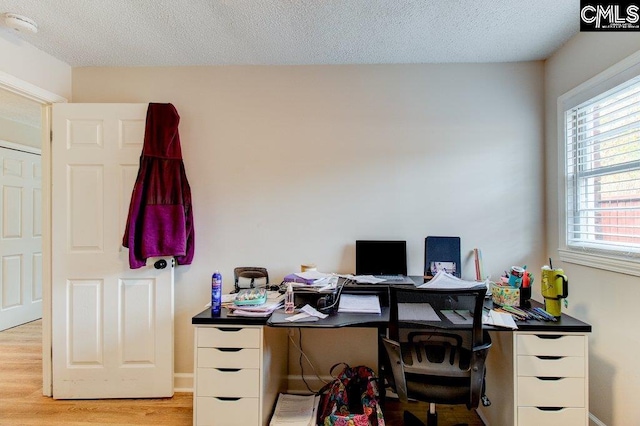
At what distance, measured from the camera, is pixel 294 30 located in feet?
6.17

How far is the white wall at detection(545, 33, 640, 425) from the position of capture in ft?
5.07

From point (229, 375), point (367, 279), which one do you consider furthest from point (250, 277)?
point (367, 279)

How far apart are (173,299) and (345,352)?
1321mm

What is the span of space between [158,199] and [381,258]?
162 cm

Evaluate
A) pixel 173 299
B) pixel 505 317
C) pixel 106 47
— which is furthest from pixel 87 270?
pixel 505 317

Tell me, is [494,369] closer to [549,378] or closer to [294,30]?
[549,378]

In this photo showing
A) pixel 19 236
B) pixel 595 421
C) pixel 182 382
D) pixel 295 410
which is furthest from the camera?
pixel 19 236

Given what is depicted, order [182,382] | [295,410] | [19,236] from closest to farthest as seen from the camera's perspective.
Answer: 1. [295,410]
2. [182,382]
3. [19,236]

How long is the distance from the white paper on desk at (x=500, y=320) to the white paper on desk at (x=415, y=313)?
27 cm

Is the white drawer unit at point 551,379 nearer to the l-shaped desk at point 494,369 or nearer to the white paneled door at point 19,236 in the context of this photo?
the l-shaped desk at point 494,369

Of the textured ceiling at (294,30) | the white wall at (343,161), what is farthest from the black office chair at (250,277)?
the textured ceiling at (294,30)

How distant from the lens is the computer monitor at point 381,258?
2176 mm

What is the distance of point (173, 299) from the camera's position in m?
2.23

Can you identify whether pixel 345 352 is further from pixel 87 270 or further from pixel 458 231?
pixel 87 270
